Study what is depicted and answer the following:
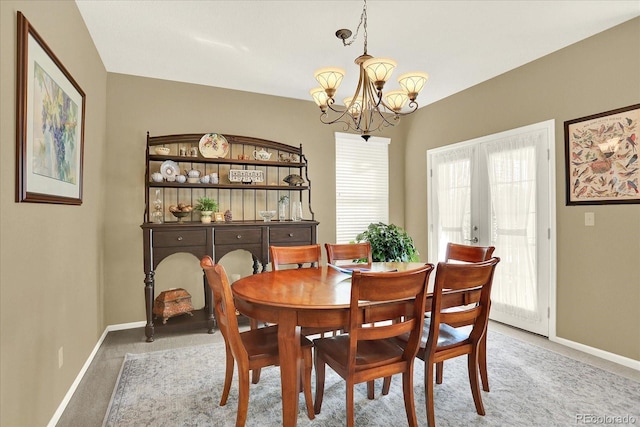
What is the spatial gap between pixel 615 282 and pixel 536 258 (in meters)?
0.69

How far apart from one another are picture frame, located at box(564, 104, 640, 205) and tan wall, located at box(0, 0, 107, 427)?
402 centimetres

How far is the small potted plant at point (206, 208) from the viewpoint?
3771mm

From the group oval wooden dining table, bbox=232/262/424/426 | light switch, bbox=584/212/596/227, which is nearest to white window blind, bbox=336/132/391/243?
light switch, bbox=584/212/596/227

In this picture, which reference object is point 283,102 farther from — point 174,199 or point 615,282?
point 615,282

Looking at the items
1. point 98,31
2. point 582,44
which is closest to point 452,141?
point 582,44

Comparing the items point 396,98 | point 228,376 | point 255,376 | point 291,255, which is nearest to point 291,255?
point 291,255

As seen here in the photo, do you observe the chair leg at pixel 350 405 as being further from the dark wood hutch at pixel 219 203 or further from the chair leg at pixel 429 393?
the dark wood hutch at pixel 219 203

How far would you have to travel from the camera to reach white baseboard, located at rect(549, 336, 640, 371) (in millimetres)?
2801

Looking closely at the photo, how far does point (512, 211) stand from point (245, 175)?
9.71ft

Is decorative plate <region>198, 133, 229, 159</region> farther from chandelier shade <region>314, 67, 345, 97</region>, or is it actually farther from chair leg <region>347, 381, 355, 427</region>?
chair leg <region>347, 381, 355, 427</region>

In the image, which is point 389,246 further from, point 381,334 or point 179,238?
point 179,238

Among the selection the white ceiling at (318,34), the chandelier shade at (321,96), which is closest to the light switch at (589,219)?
the white ceiling at (318,34)

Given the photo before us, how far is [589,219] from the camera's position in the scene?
312cm

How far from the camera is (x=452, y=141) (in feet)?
14.9
